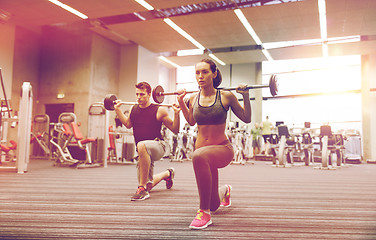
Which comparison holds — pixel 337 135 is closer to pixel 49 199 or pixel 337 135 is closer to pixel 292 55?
pixel 292 55

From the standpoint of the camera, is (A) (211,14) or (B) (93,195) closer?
(B) (93,195)

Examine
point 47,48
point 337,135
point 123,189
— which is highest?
point 47,48

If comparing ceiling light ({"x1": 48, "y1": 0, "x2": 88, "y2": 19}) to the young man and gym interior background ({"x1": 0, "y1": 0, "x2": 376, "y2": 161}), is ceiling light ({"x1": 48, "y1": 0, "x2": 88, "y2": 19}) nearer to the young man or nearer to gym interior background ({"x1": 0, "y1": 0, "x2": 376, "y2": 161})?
gym interior background ({"x1": 0, "y1": 0, "x2": 376, "y2": 161})

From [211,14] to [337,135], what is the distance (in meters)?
4.86

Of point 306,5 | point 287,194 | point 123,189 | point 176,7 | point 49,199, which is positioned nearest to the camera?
point 49,199

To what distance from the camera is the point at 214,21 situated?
9414 mm

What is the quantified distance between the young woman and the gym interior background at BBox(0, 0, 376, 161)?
639 centimetres

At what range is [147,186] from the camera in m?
3.21

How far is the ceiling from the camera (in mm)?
8242

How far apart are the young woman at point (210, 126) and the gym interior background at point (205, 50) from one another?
639 cm

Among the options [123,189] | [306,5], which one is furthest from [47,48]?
[123,189]

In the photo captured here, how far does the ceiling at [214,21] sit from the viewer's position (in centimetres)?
824

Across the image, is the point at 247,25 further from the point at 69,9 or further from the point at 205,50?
the point at 69,9

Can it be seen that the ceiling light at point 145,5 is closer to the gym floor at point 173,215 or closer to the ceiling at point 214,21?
the ceiling at point 214,21
